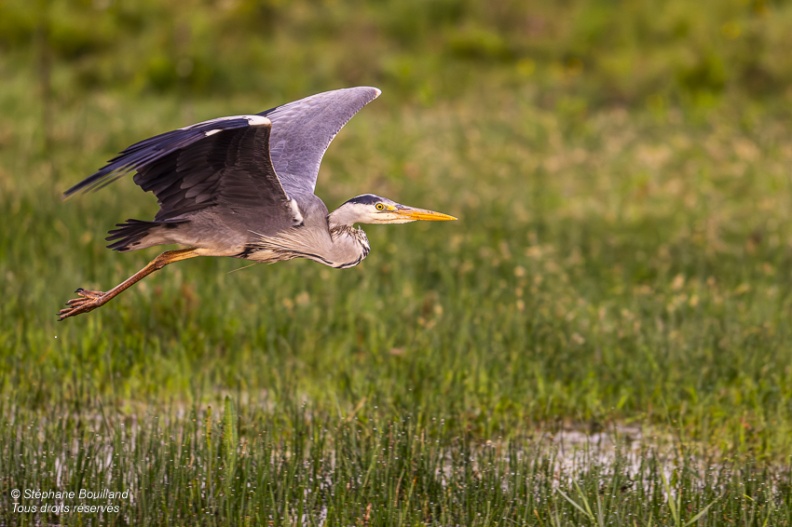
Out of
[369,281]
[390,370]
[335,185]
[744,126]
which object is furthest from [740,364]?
[744,126]

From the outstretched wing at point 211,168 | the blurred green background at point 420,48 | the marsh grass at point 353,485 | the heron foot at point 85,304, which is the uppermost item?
the blurred green background at point 420,48

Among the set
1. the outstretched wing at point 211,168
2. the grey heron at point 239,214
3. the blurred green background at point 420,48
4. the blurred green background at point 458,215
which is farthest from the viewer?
the blurred green background at point 420,48

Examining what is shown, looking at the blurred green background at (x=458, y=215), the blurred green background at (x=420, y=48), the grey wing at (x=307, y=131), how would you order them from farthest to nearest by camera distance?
1. the blurred green background at (x=420, y=48)
2. the blurred green background at (x=458, y=215)
3. the grey wing at (x=307, y=131)

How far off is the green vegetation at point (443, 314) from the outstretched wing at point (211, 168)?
2.51 feet

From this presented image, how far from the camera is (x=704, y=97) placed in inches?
575

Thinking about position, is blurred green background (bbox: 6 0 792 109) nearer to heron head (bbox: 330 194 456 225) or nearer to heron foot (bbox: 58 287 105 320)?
heron foot (bbox: 58 287 105 320)

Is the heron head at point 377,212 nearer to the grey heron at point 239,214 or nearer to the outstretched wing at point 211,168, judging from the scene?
the grey heron at point 239,214

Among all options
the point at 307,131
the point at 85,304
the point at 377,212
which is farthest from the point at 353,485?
the point at 307,131

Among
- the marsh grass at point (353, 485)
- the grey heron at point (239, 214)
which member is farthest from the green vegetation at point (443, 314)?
the grey heron at point (239, 214)

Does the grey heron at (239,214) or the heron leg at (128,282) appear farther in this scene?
the heron leg at (128,282)

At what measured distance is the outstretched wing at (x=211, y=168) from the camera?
4.05 meters

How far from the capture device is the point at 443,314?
275 inches

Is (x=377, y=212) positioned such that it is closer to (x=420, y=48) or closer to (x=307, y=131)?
(x=307, y=131)

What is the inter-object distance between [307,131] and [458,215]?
14.8ft
